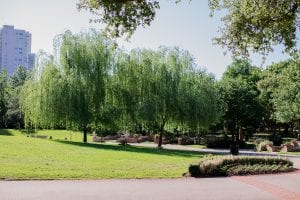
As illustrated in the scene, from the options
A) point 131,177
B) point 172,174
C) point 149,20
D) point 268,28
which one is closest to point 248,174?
point 172,174

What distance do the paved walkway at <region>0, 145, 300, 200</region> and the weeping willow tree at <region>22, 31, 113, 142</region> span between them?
21.7 m

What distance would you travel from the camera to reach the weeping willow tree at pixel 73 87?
3741 cm

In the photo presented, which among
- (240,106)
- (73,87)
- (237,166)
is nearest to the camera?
(237,166)

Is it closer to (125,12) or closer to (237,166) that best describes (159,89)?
(237,166)

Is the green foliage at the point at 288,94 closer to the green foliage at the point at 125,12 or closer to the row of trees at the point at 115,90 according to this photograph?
the row of trees at the point at 115,90

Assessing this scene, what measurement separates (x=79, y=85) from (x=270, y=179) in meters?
23.0

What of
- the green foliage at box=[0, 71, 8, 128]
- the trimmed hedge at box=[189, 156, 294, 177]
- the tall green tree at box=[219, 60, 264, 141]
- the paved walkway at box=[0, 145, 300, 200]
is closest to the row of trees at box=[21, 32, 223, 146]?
the tall green tree at box=[219, 60, 264, 141]

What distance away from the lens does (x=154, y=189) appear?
14633mm

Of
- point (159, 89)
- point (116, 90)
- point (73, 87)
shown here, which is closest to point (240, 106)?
point (159, 89)

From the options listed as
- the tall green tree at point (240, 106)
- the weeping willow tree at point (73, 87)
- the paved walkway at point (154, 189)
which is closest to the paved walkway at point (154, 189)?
Result: the paved walkway at point (154, 189)

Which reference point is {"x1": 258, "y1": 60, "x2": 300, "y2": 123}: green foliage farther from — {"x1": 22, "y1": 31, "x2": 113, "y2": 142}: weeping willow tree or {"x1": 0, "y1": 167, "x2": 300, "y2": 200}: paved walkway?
{"x1": 0, "y1": 167, "x2": 300, "y2": 200}: paved walkway

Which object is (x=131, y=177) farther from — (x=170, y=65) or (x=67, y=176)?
(x=170, y=65)

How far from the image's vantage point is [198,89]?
139 ft

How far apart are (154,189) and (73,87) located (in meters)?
24.2
